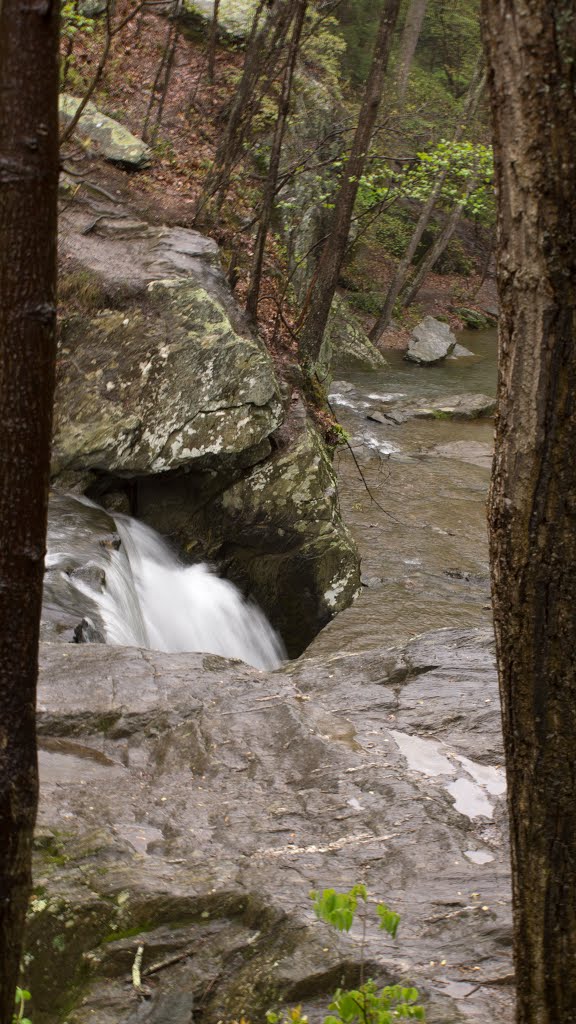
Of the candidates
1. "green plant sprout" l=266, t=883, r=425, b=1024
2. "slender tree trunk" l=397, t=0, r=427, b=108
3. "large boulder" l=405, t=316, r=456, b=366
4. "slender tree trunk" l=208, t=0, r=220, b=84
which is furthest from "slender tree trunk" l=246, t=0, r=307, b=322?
"slender tree trunk" l=397, t=0, r=427, b=108

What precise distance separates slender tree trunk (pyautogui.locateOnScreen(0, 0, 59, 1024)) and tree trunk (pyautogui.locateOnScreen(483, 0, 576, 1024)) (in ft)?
3.52

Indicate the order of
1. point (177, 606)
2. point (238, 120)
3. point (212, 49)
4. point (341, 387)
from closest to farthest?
point (177, 606), point (238, 120), point (212, 49), point (341, 387)

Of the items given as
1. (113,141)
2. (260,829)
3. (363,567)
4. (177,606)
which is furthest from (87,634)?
(113,141)

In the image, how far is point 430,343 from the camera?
22656mm

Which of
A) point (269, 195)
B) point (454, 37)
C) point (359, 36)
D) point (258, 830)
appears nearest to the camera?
point (258, 830)

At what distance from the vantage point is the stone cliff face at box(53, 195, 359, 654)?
8742 mm

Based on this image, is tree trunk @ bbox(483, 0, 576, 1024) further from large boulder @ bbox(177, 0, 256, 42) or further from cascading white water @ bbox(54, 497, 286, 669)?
large boulder @ bbox(177, 0, 256, 42)

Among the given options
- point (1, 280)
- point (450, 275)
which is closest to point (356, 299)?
point (450, 275)

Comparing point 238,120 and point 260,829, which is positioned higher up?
point 238,120

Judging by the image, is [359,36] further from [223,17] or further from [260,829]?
[260,829]

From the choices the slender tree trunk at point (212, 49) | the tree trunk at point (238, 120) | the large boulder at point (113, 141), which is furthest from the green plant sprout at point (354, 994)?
the slender tree trunk at point (212, 49)

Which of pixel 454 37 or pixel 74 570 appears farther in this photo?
pixel 454 37

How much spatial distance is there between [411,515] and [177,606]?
4.80 metres

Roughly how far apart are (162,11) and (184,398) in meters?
11.7
